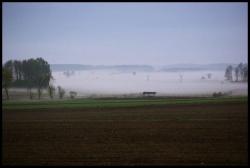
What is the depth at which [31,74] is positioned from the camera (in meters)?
39.0

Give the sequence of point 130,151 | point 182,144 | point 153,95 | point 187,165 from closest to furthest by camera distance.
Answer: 1. point 187,165
2. point 130,151
3. point 182,144
4. point 153,95

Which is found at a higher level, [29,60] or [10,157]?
[29,60]

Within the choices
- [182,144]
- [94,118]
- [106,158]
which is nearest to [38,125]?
[94,118]

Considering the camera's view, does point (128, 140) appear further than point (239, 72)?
No

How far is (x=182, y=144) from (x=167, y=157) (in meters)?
1.84

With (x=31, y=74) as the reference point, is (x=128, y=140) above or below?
below

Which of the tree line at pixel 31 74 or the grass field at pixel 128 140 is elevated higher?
the tree line at pixel 31 74

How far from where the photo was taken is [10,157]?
11336mm

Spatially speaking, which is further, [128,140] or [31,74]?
[31,74]

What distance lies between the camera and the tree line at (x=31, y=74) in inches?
1494

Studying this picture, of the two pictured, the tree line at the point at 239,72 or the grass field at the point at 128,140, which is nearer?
the grass field at the point at 128,140

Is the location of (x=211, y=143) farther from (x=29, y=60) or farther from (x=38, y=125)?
(x=29, y=60)

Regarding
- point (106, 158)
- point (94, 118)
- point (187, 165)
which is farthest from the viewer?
point (94, 118)

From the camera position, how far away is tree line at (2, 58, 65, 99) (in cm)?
3794
